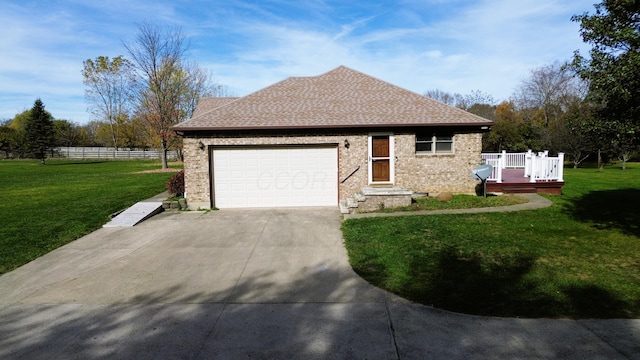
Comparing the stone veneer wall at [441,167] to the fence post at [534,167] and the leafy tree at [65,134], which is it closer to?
the fence post at [534,167]

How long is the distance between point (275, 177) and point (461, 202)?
651 cm

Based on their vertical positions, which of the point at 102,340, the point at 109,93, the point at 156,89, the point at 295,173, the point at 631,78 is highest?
the point at 109,93

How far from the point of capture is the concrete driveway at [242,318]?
153 inches

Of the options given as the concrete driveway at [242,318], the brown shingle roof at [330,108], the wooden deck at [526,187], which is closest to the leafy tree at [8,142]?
the brown shingle roof at [330,108]

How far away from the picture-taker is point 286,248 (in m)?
7.93

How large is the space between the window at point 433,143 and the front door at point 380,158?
3.82ft

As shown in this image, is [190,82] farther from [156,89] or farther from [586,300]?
[586,300]

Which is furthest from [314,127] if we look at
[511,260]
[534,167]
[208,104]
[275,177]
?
[534,167]

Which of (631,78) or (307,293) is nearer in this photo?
(307,293)

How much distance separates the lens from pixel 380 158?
13.2 m

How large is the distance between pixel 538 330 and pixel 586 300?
4.05 ft

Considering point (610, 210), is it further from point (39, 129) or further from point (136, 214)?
point (39, 129)

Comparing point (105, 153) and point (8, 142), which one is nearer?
point (8, 142)

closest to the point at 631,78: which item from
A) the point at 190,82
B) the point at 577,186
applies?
the point at 577,186
